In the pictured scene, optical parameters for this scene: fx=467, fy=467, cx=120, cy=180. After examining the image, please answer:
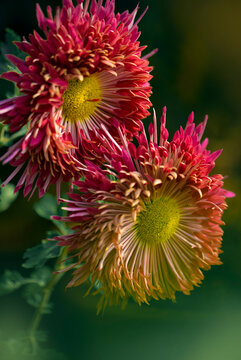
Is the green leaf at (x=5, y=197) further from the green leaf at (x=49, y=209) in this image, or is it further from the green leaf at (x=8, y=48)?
the green leaf at (x=8, y=48)

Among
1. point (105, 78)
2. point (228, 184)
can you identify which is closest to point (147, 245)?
point (105, 78)

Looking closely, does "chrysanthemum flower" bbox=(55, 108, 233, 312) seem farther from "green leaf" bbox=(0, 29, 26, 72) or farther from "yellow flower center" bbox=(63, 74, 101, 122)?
"green leaf" bbox=(0, 29, 26, 72)

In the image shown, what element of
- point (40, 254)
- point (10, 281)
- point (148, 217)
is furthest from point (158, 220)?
point (10, 281)

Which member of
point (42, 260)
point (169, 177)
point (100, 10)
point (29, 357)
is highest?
point (100, 10)

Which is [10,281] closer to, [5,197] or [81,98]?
[5,197]

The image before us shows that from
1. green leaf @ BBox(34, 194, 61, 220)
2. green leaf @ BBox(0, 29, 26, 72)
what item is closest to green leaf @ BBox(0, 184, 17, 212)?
green leaf @ BBox(34, 194, 61, 220)

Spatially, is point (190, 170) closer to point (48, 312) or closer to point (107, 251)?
point (107, 251)
